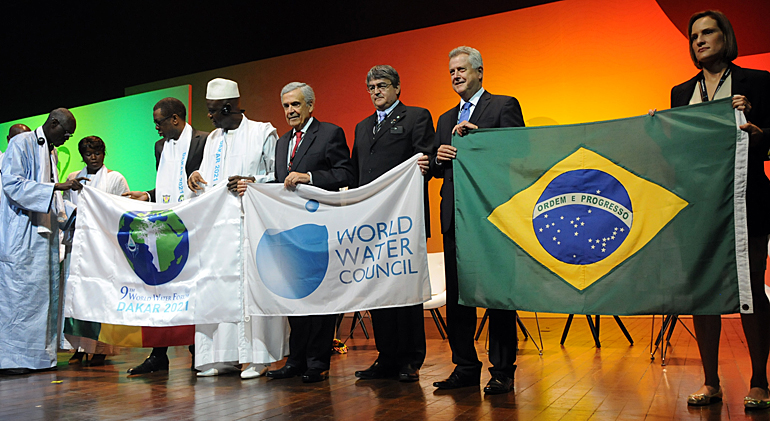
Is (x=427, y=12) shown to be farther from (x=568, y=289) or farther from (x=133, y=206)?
(x=568, y=289)

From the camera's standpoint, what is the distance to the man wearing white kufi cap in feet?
11.6

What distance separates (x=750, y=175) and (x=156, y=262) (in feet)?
10.7

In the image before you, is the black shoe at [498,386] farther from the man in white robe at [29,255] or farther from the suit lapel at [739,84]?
the man in white robe at [29,255]

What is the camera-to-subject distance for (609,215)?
2.61 meters

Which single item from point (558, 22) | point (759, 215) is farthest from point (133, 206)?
point (558, 22)

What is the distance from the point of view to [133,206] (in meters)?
3.90

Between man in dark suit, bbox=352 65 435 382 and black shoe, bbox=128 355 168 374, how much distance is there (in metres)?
1.49

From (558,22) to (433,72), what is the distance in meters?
1.56

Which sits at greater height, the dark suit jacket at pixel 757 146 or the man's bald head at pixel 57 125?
the man's bald head at pixel 57 125

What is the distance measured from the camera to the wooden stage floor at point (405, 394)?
8.10 feet

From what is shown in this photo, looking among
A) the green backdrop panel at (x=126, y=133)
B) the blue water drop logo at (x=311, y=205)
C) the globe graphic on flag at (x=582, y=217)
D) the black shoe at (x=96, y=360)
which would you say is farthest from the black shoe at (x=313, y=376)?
the green backdrop panel at (x=126, y=133)

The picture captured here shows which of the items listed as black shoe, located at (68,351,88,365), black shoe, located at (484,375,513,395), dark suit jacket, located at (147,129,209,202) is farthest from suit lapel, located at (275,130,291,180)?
black shoe, located at (68,351,88,365)

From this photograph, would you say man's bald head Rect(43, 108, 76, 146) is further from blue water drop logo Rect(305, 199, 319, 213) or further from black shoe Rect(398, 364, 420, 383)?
black shoe Rect(398, 364, 420, 383)

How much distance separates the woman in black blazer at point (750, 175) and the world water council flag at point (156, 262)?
247 cm
